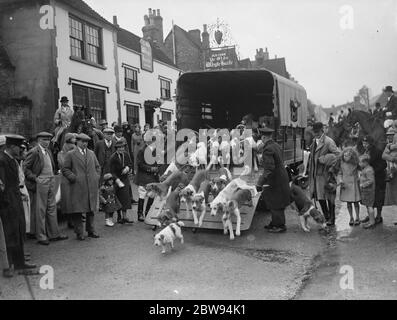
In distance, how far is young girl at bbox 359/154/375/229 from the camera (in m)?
8.20

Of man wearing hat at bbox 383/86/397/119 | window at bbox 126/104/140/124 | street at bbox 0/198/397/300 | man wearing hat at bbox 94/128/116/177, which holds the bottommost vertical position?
street at bbox 0/198/397/300

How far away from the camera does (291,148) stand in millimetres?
13352

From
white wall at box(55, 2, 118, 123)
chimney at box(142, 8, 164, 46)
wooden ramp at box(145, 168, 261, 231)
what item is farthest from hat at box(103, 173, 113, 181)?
chimney at box(142, 8, 164, 46)

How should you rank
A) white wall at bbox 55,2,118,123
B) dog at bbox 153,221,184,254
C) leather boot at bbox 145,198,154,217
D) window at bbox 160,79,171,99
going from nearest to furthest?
dog at bbox 153,221,184,254, leather boot at bbox 145,198,154,217, white wall at bbox 55,2,118,123, window at bbox 160,79,171,99

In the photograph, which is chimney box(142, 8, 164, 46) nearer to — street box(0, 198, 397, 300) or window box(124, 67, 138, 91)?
window box(124, 67, 138, 91)

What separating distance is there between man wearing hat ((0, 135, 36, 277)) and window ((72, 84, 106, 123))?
40.5 feet

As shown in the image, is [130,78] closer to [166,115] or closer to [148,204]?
[166,115]

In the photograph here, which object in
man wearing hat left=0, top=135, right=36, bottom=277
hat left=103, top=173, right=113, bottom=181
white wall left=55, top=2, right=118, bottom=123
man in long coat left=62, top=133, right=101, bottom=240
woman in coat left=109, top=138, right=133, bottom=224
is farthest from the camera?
white wall left=55, top=2, right=118, bottom=123

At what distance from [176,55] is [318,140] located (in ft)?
100

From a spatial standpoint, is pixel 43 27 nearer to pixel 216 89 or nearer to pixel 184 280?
pixel 216 89

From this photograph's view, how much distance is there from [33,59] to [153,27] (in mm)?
15050

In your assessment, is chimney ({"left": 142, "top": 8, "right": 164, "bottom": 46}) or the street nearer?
the street

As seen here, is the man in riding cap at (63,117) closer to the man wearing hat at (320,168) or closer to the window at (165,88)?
the man wearing hat at (320,168)
